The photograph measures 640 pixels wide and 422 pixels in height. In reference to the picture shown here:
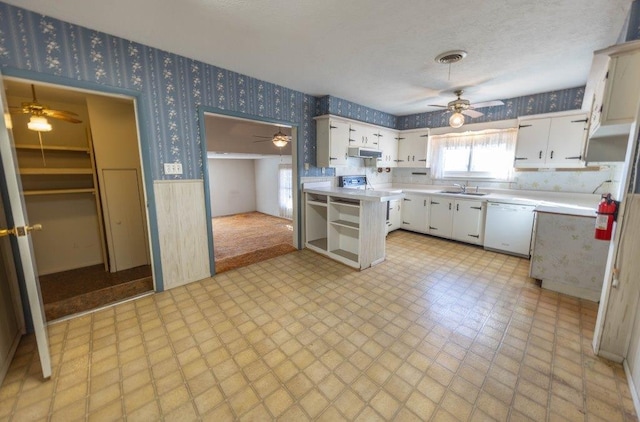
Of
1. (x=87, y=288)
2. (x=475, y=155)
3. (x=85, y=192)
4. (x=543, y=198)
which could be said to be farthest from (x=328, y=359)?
(x=475, y=155)

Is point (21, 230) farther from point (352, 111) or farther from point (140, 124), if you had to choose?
point (352, 111)

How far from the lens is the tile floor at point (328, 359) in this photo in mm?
1480

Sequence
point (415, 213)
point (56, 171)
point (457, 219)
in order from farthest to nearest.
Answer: point (415, 213) < point (457, 219) < point (56, 171)

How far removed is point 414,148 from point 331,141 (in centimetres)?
228

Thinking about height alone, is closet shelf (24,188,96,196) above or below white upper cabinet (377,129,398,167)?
below

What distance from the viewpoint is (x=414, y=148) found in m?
5.34

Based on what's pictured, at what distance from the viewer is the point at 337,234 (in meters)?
3.92

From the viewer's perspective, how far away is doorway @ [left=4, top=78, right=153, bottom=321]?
3.08 m

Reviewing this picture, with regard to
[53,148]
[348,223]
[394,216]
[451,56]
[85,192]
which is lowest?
[394,216]

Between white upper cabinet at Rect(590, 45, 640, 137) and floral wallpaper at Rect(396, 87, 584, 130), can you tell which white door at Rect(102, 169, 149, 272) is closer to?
white upper cabinet at Rect(590, 45, 640, 137)

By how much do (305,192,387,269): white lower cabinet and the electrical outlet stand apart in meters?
1.92

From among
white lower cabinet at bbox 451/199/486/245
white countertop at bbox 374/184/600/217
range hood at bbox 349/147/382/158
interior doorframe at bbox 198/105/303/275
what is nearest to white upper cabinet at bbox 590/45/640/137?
white countertop at bbox 374/184/600/217

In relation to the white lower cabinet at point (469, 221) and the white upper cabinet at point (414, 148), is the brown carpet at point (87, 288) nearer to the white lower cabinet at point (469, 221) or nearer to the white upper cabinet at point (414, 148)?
the white lower cabinet at point (469, 221)

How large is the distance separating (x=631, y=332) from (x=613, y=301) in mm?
Result: 211
